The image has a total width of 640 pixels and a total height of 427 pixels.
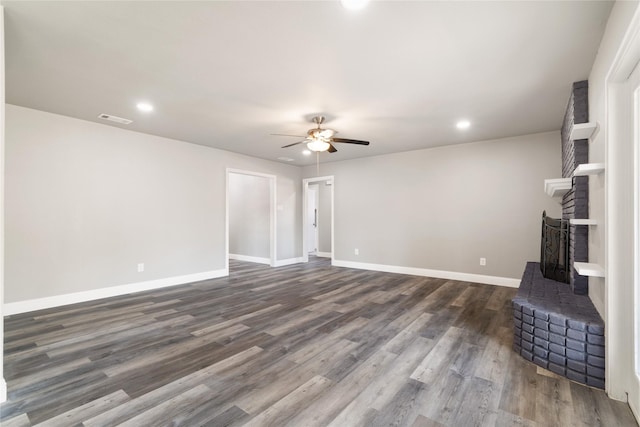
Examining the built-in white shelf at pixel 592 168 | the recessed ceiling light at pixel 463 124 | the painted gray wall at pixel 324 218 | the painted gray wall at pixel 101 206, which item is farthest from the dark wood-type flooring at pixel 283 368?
the painted gray wall at pixel 324 218

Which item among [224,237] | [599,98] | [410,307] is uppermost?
[599,98]

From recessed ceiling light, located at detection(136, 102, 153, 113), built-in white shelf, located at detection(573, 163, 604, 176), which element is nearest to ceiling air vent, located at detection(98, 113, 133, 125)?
recessed ceiling light, located at detection(136, 102, 153, 113)

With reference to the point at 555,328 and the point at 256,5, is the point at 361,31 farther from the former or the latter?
the point at 555,328

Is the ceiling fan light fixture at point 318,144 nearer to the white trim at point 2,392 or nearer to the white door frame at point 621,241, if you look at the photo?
the white door frame at point 621,241

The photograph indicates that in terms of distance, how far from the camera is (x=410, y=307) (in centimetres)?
372

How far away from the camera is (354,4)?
1793mm

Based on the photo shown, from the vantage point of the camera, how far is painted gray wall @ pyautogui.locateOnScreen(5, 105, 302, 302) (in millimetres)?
3557

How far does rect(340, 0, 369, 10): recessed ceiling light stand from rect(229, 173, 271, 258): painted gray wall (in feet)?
17.6

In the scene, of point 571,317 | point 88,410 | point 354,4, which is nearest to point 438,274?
point 571,317

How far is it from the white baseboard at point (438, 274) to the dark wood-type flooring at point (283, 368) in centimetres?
97

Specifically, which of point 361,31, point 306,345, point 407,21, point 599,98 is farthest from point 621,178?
point 306,345

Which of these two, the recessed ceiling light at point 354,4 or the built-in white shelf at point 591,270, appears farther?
the built-in white shelf at point 591,270

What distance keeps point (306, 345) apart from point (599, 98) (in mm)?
3135

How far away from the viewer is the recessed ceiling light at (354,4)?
177cm
